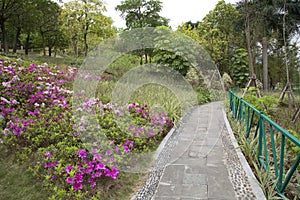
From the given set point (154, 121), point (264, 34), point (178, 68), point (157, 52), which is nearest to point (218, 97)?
point (178, 68)

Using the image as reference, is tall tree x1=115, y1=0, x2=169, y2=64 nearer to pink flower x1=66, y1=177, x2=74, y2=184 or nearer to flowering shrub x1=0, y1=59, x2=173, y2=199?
flowering shrub x1=0, y1=59, x2=173, y2=199

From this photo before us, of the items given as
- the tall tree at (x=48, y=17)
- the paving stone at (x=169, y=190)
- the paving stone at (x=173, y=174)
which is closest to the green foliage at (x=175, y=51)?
the paving stone at (x=173, y=174)

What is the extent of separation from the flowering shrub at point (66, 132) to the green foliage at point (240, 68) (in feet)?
41.7

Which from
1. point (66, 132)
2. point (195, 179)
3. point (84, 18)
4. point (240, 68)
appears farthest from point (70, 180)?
point (240, 68)

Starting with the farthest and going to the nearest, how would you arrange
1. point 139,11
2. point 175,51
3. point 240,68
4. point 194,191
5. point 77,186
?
point 240,68 < point 139,11 < point 175,51 < point 194,191 < point 77,186

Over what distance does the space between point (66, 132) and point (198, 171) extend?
74.7 inches

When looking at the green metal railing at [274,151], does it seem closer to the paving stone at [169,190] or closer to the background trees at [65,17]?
the paving stone at [169,190]

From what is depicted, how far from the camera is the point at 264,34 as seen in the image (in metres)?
13.7

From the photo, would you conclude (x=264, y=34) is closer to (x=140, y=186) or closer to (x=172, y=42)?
(x=172, y=42)

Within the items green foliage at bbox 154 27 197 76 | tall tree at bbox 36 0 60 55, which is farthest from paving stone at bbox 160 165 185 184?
tall tree at bbox 36 0 60 55

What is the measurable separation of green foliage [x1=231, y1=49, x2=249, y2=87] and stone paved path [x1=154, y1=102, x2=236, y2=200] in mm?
12468

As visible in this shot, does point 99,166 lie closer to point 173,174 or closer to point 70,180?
point 70,180

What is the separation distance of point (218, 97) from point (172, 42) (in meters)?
4.04

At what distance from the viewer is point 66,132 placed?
3055 millimetres
